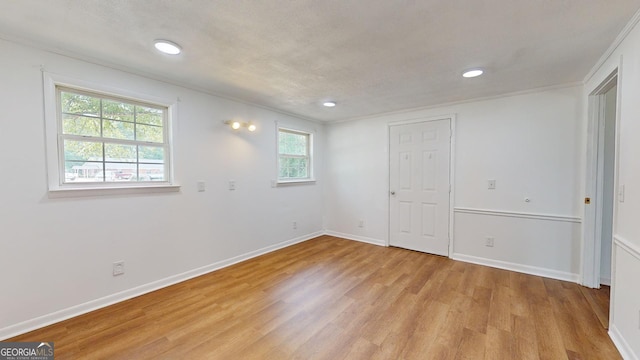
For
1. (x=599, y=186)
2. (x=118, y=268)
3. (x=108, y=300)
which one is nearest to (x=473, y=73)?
(x=599, y=186)

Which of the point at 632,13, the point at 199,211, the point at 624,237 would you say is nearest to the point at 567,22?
the point at 632,13

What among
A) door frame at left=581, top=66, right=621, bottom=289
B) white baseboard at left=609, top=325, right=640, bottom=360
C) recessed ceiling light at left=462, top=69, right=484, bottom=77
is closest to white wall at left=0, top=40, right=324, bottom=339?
recessed ceiling light at left=462, top=69, right=484, bottom=77

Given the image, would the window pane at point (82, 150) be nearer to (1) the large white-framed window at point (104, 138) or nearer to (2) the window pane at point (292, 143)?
(1) the large white-framed window at point (104, 138)

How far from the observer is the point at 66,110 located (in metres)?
2.28

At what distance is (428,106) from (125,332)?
14.2 ft

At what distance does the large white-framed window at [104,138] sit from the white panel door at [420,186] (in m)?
3.28

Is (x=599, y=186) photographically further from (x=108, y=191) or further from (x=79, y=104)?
(x=79, y=104)

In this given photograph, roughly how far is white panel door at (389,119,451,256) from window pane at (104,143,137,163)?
3.55m

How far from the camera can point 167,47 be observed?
2.06 metres

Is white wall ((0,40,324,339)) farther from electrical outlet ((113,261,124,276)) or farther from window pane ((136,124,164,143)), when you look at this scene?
window pane ((136,124,164,143))

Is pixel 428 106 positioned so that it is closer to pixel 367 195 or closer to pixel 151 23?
pixel 367 195

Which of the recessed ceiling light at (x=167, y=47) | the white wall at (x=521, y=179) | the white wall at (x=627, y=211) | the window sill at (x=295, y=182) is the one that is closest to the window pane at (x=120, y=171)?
the recessed ceiling light at (x=167, y=47)

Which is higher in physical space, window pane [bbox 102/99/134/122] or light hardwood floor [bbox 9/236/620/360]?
window pane [bbox 102/99/134/122]

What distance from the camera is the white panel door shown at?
3.83 metres
